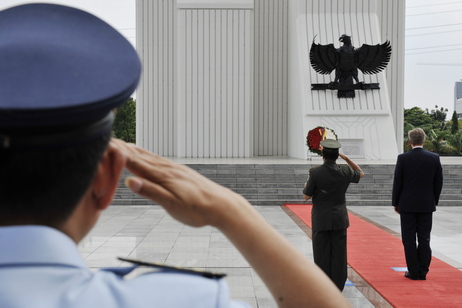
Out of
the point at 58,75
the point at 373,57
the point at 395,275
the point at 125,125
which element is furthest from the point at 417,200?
the point at 125,125

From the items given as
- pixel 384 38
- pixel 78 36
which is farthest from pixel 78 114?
pixel 384 38

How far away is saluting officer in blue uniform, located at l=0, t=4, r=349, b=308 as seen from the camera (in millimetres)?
619

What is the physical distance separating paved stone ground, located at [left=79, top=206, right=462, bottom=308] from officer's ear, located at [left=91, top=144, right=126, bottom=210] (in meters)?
3.71

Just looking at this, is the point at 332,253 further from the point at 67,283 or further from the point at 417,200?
the point at 67,283

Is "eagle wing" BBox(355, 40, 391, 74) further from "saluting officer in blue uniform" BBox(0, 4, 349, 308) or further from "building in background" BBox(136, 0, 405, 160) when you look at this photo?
"saluting officer in blue uniform" BBox(0, 4, 349, 308)

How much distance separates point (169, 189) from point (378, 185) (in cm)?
1325

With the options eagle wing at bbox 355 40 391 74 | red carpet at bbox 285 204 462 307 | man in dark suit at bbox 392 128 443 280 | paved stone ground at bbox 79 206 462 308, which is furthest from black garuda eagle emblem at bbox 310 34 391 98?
man in dark suit at bbox 392 128 443 280

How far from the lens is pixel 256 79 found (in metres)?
23.4

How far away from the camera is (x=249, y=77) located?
20578 millimetres

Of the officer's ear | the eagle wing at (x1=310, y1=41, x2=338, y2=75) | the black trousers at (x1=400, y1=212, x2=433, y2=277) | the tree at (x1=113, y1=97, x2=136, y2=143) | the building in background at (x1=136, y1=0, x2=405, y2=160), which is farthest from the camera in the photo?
the tree at (x1=113, y1=97, x2=136, y2=143)

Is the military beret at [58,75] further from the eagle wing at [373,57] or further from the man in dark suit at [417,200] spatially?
the eagle wing at [373,57]

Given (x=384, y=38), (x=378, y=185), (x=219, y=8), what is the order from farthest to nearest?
(x=384, y=38), (x=219, y=8), (x=378, y=185)

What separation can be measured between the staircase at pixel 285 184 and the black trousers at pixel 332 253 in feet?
25.4

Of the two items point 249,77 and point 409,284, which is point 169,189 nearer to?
point 409,284
